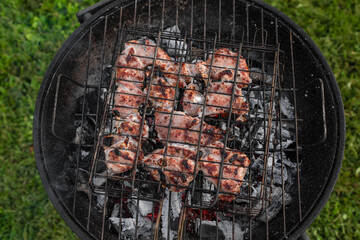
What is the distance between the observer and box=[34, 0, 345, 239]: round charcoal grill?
10.2 feet

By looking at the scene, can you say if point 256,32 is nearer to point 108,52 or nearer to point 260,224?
point 108,52

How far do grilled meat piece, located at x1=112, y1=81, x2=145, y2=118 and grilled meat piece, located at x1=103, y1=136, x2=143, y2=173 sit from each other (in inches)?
11.4

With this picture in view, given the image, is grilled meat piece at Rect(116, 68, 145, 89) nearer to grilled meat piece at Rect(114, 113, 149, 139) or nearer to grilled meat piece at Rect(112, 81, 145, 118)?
grilled meat piece at Rect(112, 81, 145, 118)

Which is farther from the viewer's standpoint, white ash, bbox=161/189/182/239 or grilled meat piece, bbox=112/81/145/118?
white ash, bbox=161/189/182/239

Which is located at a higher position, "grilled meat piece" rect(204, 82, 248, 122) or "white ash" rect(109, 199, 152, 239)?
"grilled meat piece" rect(204, 82, 248, 122)


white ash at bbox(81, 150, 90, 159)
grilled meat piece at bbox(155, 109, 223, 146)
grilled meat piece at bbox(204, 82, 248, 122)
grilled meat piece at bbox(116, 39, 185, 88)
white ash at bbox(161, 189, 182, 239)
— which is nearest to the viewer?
grilled meat piece at bbox(155, 109, 223, 146)

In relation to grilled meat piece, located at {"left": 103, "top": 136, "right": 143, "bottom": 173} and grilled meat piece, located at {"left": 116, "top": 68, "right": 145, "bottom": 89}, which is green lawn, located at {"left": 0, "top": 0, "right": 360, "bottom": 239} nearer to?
grilled meat piece, located at {"left": 103, "top": 136, "right": 143, "bottom": 173}

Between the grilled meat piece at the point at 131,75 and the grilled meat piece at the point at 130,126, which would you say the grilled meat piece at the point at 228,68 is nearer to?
the grilled meat piece at the point at 131,75

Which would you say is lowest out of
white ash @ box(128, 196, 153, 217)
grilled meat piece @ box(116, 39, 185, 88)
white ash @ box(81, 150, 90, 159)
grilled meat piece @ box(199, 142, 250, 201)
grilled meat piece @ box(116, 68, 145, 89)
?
white ash @ box(128, 196, 153, 217)

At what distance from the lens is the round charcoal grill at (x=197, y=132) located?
310cm

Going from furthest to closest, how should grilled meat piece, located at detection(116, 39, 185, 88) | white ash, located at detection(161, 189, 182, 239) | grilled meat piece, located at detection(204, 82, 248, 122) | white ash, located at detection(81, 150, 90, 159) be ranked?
1. white ash, located at detection(81, 150, 90, 159)
2. white ash, located at detection(161, 189, 182, 239)
3. grilled meat piece, located at detection(116, 39, 185, 88)
4. grilled meat piece, located at detection(204, 82, 248, 122)

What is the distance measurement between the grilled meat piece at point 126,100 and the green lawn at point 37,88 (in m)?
2.08

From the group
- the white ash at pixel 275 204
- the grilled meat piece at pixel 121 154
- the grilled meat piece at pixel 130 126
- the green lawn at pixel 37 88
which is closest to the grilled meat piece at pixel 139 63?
the grilled meat piece at pixel 130 126

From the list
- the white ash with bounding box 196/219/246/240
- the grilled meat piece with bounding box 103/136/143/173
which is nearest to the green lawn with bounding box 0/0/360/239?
the white ash with bounding box 196/219/246/240
